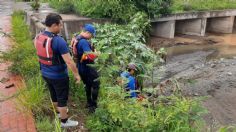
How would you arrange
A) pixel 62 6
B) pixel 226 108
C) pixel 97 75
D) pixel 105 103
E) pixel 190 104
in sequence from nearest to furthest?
pixel 190 104 → pixel 105 103 → pixel 97 75 → pixel 226 108 → pixel 62 6

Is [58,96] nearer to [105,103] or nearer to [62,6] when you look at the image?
[105,103]

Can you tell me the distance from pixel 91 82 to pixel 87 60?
419 mm


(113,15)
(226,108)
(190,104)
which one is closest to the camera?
(190,104)

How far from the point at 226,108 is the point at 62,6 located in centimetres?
1025

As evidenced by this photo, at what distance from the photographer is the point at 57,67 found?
16.6ft

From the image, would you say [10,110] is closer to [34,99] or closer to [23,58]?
[34,99]

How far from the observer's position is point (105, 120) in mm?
5273

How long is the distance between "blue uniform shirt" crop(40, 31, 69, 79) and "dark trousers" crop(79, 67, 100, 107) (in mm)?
776

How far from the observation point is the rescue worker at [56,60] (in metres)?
4.88

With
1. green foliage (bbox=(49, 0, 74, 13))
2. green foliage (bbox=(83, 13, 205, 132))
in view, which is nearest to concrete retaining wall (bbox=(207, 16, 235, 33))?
green foliage (bbox=(49, 0, 74, 13))

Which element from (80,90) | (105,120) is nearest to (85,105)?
(80,90)

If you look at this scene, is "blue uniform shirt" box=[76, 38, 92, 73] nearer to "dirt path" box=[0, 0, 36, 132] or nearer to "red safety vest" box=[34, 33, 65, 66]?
"red safety vest" box=[34, 33, 65, 66]

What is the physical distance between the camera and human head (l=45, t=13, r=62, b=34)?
4.82 meters

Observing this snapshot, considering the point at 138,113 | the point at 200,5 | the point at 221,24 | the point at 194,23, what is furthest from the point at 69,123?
the point at 221,24
